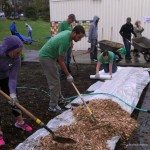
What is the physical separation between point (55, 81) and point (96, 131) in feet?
5.79

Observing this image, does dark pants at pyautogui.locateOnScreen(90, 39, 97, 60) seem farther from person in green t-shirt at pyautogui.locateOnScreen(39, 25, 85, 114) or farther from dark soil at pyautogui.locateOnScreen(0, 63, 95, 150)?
person in green t-shirt at pyautogui.locateOnScreen(39, 25, 85, 114)

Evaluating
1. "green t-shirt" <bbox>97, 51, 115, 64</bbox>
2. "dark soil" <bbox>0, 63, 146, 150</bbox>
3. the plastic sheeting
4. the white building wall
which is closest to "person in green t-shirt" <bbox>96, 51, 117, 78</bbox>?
"green t-shirt" <bbox>97, 51, 115, 64</bbox>

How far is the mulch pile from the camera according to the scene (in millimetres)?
5492

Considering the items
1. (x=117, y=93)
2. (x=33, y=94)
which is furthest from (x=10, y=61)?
(x=33, y=94)

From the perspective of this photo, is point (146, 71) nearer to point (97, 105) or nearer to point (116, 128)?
point (97, 105)

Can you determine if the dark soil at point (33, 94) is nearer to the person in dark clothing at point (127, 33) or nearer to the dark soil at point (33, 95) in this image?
the dark soil at point (33, 95)

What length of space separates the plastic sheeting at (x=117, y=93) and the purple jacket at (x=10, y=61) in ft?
2.54

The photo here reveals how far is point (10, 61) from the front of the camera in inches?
226

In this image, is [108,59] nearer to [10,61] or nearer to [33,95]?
[33,95]

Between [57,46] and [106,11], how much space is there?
13572 mm

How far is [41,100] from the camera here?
28.8 feet

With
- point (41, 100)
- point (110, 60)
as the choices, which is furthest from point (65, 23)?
point (41, 100)

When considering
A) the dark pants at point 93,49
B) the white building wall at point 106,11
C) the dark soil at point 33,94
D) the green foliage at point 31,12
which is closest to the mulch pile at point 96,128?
the dark soil at point 33,94

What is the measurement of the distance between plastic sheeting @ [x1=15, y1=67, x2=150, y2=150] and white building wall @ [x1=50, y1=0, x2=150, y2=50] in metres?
8.39
